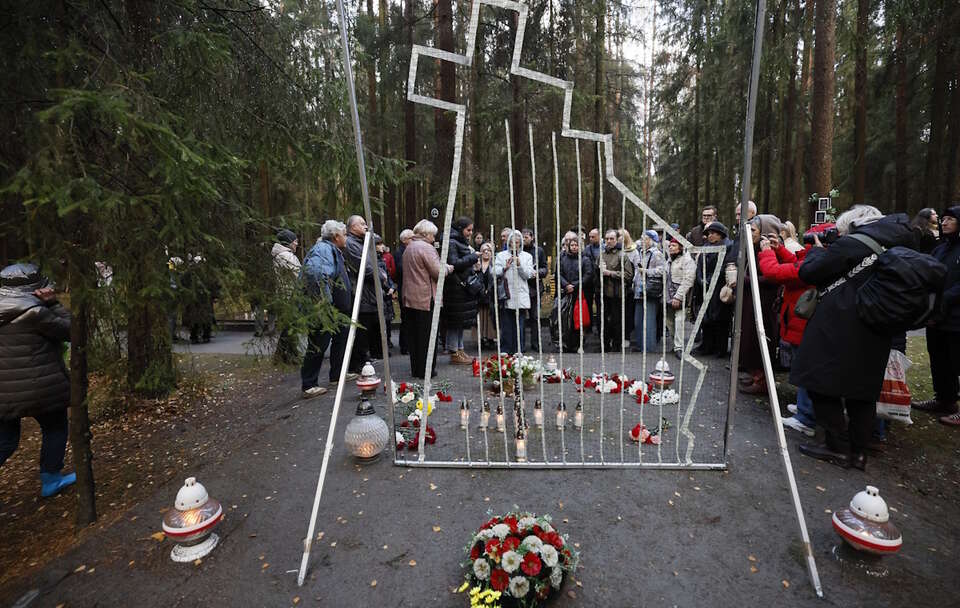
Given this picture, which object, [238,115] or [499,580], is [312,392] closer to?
[238,115]

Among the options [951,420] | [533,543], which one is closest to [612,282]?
[951,420]

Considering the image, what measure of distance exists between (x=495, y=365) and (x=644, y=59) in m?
A: 17.6

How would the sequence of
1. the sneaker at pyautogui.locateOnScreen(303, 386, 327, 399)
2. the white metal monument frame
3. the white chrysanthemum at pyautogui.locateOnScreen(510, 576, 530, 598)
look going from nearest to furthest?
the white chrysanthemum at pyautogui.locateOnScreen(510, 576, 530, 598) < the white metal monument frame < the sneaker at pyautogui.locateOnScreen(303, 386, 327, 399)

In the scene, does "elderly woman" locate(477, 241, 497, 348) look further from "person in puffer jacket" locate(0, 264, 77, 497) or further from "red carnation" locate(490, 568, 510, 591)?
"red carnation" locate(490, 568, 510, 591)

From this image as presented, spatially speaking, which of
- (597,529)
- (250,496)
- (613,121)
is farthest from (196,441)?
(613,121)

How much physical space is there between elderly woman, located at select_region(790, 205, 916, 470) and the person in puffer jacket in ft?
17.3

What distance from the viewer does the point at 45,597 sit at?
91.9 inches

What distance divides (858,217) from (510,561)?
11.0 ft

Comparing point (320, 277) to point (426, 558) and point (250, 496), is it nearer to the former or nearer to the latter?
point (250, 496)

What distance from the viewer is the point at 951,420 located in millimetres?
4062

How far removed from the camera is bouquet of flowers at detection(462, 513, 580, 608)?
6.68 feet

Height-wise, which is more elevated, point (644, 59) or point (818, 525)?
point (644, 59)

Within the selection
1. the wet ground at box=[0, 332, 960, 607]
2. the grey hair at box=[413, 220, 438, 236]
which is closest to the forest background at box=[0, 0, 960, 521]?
the grey hair at box=[413, 220, 438, 236]

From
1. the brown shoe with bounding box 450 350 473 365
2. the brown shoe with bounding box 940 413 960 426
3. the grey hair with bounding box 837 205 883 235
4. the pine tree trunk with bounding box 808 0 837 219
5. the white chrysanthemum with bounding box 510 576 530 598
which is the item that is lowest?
the brown shoe with bounding box 940 413 960 426
